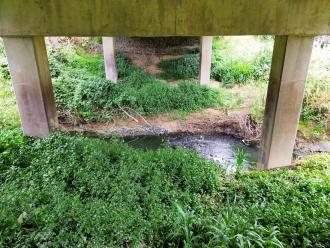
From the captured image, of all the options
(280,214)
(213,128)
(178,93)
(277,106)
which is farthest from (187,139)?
(280,214)

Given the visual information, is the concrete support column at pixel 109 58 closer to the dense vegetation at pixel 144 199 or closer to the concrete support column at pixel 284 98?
the dense vegetation at pixel 144 199

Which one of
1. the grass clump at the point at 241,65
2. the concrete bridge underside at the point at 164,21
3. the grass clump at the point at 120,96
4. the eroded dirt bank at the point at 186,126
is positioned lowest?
the eroded dirt bank at the point at 186,126

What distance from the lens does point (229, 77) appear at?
15.8m

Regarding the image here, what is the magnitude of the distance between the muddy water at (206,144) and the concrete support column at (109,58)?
5.51 m

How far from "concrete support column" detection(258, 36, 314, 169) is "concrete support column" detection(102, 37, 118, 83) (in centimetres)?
981

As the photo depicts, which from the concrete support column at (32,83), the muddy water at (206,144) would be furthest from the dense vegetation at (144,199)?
the muddy water at (206,144)

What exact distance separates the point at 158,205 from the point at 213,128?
7.43 metres

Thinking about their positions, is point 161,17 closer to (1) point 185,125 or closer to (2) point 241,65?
(1) point 185,125

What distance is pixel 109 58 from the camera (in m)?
14.7

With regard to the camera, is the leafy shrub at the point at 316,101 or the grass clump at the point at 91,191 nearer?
the grass clump at the point at 91,191

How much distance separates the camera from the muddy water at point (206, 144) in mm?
9772

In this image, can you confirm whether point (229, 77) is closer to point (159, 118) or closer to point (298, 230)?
point (159, 118)

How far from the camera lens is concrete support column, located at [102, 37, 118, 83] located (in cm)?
1462

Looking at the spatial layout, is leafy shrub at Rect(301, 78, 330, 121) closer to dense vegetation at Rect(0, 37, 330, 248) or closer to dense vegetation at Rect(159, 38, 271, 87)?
dense vegetation at Rect(0, 37, 330, 248)
